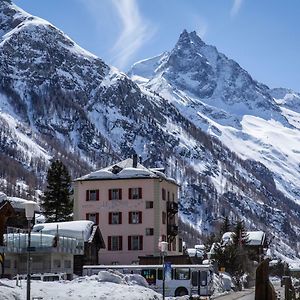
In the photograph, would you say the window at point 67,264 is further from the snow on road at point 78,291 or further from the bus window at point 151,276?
the snow on road at point 78,291

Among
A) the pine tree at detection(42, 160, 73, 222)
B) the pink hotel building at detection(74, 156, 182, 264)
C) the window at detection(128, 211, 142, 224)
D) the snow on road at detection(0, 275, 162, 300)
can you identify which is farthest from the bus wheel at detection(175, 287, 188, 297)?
the pine tree at detection(42, 160, 73, 222)

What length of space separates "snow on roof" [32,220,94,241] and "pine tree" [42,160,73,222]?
22069mm

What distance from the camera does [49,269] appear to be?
5447 cm

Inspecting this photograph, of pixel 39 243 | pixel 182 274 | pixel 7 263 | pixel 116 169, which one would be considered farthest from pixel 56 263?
pixel 116 169

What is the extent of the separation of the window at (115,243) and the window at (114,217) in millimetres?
1613

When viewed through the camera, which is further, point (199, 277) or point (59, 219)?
point (59, 219)

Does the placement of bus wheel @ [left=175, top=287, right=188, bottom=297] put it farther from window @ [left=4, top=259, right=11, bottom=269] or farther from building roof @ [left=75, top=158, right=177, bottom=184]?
building roof @ [left=75, top=158, right=177, bottom=184]

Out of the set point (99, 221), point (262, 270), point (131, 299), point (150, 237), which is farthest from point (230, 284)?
point (262, 270)

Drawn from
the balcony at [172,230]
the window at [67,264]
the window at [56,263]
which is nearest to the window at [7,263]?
the window at [56,263]

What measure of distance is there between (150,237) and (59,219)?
1481 centimetres

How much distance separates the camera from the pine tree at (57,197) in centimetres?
9106

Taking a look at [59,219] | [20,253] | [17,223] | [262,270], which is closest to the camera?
[262,270]

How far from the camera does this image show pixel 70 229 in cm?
6762

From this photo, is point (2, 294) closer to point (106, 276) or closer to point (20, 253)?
point (106, 276)
